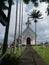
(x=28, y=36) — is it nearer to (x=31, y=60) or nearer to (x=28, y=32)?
(x=28, y=32)

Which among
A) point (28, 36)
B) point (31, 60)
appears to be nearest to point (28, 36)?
point (28, 36)

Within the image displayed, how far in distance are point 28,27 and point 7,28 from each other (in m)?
87.2

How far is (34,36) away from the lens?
106 m

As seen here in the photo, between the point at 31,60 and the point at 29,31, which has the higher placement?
the point at 29,31

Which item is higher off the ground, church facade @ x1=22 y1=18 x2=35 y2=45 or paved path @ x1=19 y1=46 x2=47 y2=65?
church facade @ x1=22 y1=18 x2=35 y2=45

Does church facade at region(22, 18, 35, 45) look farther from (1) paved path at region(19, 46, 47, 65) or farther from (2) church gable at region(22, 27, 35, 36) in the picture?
(1) paved path at region(19, 46, 47, 65)

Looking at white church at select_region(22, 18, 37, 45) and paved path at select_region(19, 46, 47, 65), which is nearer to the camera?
paved path at select_region(19, 46, 47, 65)

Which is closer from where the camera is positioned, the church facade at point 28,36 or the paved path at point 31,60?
the paved path at point 31,60

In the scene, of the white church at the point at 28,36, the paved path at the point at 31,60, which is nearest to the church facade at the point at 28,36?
the white church at the point at 28,36

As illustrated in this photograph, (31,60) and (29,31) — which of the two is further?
(29,31)

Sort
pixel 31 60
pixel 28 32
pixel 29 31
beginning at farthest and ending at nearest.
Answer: pixel 29 31, pixel 28 32, pixel 31 60

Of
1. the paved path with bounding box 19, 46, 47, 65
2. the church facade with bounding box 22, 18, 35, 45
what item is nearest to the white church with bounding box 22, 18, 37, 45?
the church facade with bounding box 22, 18, 35, 45

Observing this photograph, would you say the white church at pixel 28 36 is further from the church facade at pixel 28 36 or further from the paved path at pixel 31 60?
the paved path at pixel 31 60

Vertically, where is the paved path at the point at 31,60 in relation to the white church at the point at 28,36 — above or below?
below
